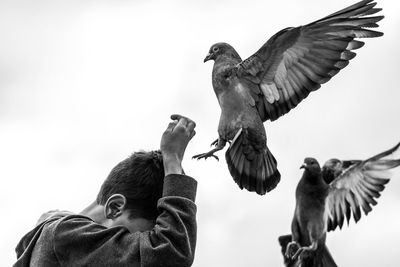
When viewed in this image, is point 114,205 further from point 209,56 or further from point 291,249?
point 209,56

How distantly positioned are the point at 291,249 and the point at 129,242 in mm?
832

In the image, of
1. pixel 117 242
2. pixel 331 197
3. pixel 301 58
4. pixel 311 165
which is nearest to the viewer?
pixel 311 165

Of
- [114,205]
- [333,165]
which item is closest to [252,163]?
[333,165]

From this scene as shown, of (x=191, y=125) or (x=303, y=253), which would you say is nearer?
(x=303, y=253)

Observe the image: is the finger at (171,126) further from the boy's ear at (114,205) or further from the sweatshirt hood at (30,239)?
the sweatshirt hood at (30,239)

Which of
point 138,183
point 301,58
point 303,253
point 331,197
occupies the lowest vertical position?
point 303,253

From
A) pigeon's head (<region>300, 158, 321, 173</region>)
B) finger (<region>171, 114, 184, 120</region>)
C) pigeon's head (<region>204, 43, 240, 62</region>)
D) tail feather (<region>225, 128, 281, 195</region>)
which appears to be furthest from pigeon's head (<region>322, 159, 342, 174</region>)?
pigeon's head (<region>204, 43, 240, 62</region>)

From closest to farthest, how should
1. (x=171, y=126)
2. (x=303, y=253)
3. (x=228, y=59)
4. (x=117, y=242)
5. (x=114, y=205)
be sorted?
(x=303, y=253) < (x=117, y=242) < (x=114, y=205) < (x=171, y=126) < (x=228, y=59)

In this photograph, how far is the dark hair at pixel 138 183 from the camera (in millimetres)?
4242

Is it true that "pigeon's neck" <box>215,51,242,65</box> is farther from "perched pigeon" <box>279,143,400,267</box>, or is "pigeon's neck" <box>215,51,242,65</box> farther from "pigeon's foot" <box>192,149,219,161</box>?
"perched pigeon" <box>279,143,400,267</box>

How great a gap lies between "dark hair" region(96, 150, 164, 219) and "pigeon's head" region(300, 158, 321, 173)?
0.94 m

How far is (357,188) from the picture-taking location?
378 centimetres

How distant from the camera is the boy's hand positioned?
13.9ft

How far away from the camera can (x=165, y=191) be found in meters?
4.15
